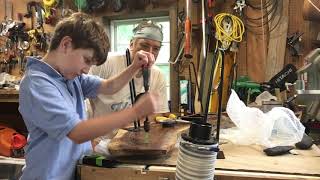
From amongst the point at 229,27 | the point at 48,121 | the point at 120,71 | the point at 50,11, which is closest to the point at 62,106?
the point at 48,121

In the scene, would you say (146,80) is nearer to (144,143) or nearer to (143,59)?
(143,59)

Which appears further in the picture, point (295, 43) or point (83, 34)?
point (295, 43)

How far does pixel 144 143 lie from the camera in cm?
98

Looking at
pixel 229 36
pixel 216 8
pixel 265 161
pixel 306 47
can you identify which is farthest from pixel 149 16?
pixel 265 161

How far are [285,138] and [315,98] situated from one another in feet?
0.74

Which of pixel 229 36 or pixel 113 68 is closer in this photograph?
pixel 113 68

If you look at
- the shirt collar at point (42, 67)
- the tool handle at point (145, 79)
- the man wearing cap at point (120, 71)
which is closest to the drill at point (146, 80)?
the tool handle at point (145, 79)

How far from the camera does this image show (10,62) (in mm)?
3686

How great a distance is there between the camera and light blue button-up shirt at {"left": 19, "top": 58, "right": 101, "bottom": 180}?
0.80m

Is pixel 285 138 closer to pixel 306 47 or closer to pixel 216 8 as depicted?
pixel 306 47

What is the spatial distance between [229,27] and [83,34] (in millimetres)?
1835

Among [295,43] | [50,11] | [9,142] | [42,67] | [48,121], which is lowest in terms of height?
[9,142]

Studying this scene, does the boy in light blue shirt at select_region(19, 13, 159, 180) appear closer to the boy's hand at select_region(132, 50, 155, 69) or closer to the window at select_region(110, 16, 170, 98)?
the boy's hand at select_region(132, 50, 155, 69)

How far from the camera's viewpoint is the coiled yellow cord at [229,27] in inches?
97.7
